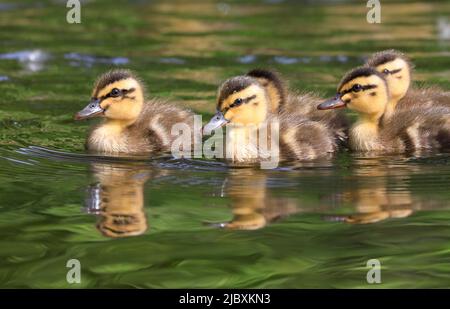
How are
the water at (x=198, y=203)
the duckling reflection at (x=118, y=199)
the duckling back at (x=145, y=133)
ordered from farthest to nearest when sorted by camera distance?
the duckling back at (x=145, y=133) < the duckling reflection at (x=118, y=199) < the water at (x=198, y=203)

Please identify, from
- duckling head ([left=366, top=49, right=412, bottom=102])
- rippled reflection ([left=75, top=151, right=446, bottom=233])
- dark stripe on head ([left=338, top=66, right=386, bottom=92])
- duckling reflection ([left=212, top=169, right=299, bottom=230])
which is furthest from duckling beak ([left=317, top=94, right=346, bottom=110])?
duckling reflection ([left=212, top=169, right=299, bottom=230])

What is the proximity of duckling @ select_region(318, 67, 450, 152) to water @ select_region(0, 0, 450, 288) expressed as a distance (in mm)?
139

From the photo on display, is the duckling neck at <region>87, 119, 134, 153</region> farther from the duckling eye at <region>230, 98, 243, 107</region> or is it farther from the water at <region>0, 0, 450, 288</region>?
the duckling eye at <region>230, 98, 243, 107</region>

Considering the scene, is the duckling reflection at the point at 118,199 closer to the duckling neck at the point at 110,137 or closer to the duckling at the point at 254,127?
the duckling neck at the point at 110,137

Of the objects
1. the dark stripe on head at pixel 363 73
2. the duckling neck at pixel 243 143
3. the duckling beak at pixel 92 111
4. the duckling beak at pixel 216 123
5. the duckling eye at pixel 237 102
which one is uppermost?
the dark stripe on head at pixel 363 73

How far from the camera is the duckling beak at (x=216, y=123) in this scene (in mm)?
5309

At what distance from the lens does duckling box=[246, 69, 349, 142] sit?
5734 mm

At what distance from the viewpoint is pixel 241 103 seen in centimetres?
530

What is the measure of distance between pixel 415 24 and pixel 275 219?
241 inches

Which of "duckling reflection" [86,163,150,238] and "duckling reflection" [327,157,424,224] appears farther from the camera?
"duckling reflection" [327,157,424,224]

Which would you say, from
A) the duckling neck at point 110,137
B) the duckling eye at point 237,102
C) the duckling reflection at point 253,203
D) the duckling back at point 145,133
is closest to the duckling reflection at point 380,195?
the duckling reflection at point 253,203

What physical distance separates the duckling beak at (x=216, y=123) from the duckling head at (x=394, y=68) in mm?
976

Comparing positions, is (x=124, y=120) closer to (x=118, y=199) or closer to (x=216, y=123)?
(x=216, y=123)
